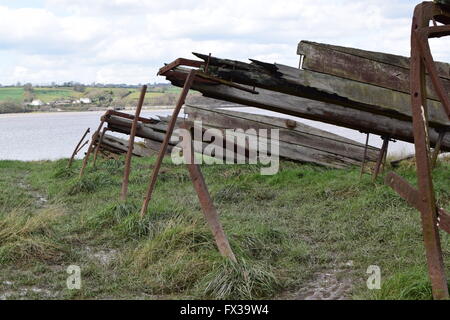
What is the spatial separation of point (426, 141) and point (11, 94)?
74532 millimetres

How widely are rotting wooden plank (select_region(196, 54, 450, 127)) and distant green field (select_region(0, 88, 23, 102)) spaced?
6651 cm

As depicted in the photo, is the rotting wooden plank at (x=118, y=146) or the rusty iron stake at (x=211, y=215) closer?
the rusty iron stake at (x=211, y=215)

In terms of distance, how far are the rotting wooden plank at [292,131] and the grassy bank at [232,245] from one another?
270cm

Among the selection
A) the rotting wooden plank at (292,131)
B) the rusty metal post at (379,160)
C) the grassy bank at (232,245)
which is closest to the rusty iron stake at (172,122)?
the grassy bank at (232,245)

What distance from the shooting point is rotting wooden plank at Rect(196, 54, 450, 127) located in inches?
244

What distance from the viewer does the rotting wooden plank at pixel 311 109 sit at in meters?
6.96

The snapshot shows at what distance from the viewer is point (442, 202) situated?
265 inches

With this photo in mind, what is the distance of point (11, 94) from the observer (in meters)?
71.9

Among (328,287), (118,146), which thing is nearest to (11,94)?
(118,146)

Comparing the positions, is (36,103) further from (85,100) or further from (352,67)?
(352,67)

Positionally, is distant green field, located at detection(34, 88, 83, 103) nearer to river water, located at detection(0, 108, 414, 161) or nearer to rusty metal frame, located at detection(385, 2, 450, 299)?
river water, located at detection(0, 108, 414, 161)

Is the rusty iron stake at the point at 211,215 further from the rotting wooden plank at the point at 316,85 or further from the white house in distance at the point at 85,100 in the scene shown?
the white house in distance at the point at 85,100

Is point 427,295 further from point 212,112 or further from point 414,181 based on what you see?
point 212,112
